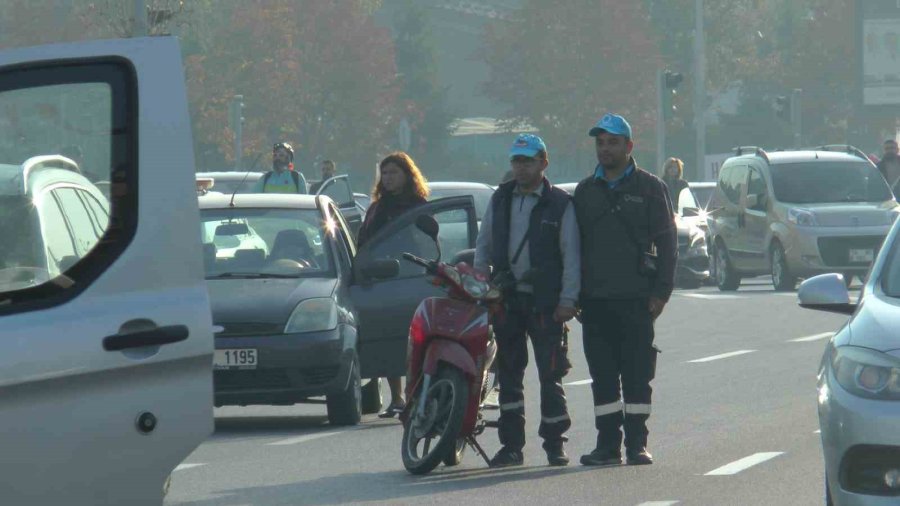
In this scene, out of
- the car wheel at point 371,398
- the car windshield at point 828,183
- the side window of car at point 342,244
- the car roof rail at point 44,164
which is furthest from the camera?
the car windshield at point 828,183

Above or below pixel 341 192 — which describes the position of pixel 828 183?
below

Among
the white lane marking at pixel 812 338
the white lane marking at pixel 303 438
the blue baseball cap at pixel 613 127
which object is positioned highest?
the blue baseball cap at pixel 613 127

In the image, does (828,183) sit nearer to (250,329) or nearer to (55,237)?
(250,329)

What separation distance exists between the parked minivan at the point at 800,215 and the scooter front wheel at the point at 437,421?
16.3m

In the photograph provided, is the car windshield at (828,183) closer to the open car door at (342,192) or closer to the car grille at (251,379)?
the open car door at (342,192)

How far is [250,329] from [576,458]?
2.44 metres

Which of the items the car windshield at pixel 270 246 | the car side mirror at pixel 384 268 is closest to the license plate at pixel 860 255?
the car windshield at pixel 270 246

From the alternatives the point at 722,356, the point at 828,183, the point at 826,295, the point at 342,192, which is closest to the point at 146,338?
the point at 826,295

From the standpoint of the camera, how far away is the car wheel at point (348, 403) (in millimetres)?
12414

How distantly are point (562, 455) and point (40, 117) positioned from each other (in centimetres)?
573

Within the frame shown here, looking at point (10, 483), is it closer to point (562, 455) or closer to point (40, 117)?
point (40, 117)

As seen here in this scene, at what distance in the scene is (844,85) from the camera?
8412 cm

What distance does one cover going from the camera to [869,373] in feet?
22.6

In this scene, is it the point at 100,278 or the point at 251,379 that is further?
the point at 251,379
